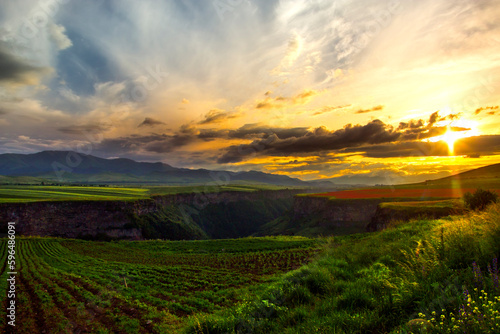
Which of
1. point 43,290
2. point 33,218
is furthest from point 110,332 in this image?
point 33,218

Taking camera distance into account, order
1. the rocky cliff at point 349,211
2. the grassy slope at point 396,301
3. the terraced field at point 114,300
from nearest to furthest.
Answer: the grassy slope at point 396,301 < the terraced field at point 114,300 < the rocky cliff at point 349,211

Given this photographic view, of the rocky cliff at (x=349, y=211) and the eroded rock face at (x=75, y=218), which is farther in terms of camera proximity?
the rocky cliff at (x=349, y=211)

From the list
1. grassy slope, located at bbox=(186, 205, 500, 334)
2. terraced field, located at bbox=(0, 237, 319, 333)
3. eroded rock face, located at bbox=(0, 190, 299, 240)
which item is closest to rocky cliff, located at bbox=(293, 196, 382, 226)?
terraced field, located at bbox=(0, 237, 319, 333)

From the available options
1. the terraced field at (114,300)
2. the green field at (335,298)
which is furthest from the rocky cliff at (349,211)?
the green field at (335,298)

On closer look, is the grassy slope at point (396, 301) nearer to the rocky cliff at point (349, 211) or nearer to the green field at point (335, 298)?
the green field at point (335, 298)

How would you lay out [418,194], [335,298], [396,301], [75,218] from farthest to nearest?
[75,218], [418,194], [335,298], [396,301]

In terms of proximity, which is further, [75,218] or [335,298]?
[75,218]

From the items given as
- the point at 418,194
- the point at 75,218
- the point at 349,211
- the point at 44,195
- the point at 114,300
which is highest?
the point at 44,195

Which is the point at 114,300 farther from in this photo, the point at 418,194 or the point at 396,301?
the point at 418,194

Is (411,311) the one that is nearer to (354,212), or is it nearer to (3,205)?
(354,212)

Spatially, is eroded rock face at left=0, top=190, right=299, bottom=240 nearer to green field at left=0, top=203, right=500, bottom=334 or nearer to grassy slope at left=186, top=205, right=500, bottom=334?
green field at left=0, top=203, right=500, bottom=334

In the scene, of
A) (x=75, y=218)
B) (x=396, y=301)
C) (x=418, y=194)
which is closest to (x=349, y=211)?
(x=418, y=194)

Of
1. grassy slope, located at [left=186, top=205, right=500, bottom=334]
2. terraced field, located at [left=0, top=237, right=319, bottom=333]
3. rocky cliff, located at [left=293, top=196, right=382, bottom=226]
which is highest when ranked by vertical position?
grassy slope, located at [left=186, top=205, right=500, bottom=334]

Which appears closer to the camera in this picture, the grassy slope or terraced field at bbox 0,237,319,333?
the grassy slope
